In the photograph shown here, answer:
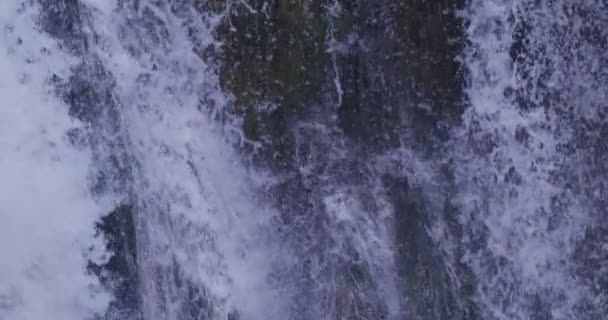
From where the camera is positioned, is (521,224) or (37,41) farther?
(521,224)

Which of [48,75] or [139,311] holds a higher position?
[48,75]

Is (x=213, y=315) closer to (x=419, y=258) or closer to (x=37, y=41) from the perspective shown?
(x=419, y=258)

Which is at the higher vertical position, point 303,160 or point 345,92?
point 345,92

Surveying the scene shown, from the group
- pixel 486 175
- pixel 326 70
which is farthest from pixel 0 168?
pixel 486 175

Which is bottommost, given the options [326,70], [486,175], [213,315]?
[213,315]

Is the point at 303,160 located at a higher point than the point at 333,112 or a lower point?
lower

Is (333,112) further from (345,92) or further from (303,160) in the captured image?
(303,160)

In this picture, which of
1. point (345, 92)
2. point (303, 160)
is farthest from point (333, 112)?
point (303, 160)
